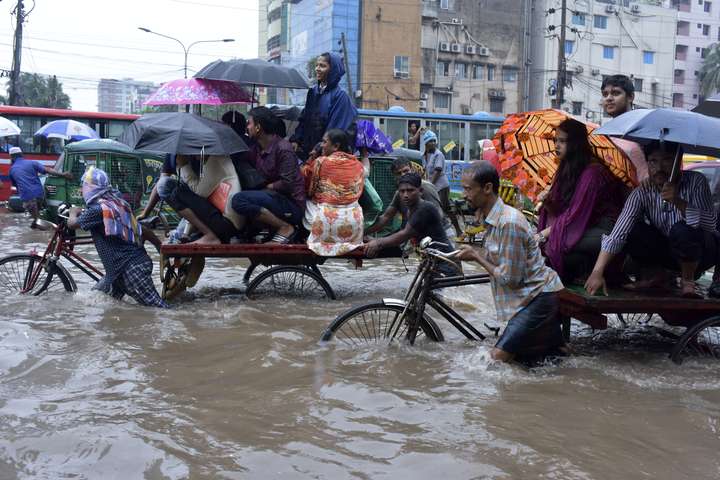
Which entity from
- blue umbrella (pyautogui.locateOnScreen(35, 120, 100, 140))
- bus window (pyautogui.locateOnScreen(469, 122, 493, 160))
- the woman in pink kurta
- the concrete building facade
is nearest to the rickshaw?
blue umbrella (pyautogui.locateOnScreen(35, 120, 100, 140))

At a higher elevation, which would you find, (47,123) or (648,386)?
(47,123)

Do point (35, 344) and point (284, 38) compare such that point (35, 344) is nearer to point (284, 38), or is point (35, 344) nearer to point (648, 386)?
point (648, 386)

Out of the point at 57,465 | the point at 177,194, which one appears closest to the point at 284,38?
the point at 177,194

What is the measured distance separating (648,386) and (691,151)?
178 cm

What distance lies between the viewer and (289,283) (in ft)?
24.7

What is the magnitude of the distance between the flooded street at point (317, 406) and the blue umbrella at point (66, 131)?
13822 mm

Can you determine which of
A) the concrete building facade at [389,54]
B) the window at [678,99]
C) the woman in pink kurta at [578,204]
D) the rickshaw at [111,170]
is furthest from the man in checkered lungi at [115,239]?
the window at [678,99]

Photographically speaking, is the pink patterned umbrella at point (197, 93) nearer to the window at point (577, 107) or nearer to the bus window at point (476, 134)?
the bus window at point (476, 134)

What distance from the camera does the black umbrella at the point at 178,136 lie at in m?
6.79

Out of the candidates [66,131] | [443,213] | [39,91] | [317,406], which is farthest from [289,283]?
[39,91]

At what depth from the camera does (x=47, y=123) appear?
72.0ft

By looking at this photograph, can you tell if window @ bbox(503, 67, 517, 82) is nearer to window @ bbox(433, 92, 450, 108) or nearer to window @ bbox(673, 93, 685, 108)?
window @ bbox(433, 92, 450, 108)

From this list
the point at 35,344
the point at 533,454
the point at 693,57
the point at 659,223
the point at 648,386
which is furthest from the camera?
the point at 693,57

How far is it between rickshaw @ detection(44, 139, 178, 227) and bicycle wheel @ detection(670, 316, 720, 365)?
1109 cm
